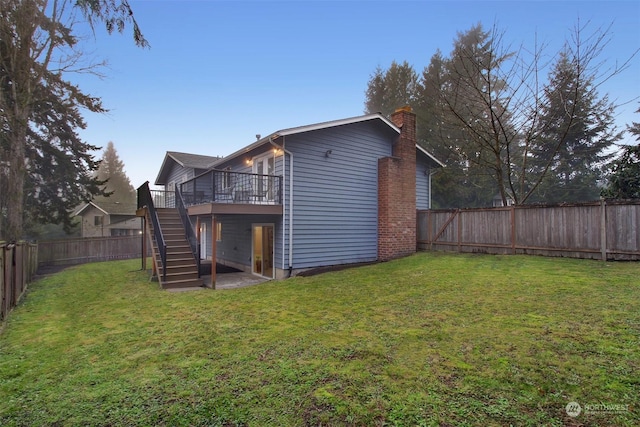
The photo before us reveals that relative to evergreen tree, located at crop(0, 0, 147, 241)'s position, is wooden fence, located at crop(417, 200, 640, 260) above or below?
below

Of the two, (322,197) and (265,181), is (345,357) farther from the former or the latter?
(265,181)

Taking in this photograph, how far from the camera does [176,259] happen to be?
10.4 meters

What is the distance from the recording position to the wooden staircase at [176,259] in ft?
31.7

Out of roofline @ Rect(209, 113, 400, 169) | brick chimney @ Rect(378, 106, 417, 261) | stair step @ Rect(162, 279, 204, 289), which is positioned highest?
roofline @ Rect(209, 113, 400, 169)

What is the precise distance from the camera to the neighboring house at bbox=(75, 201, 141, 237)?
92.2ft

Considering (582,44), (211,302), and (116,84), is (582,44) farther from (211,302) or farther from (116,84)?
(116,84)

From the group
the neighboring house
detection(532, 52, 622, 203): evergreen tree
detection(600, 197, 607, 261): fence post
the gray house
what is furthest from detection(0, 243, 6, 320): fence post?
detection(532, 52, 622, 203): evergreen tree

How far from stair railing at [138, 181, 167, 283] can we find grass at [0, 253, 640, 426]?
212 centimetres

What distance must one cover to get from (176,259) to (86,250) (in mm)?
12714

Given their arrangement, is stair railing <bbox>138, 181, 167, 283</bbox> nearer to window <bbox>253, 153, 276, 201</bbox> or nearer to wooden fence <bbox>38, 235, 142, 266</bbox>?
window <bbox>253, 153, 276, 201</bbox>

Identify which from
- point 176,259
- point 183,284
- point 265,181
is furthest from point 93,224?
point 265,181

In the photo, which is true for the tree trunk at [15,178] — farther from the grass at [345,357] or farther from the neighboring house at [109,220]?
the neighboring house at [109,220]

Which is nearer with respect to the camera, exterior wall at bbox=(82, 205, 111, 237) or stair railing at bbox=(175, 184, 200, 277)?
stair railing at bbox=(175, 184, 200, 277)

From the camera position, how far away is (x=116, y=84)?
665 inches
